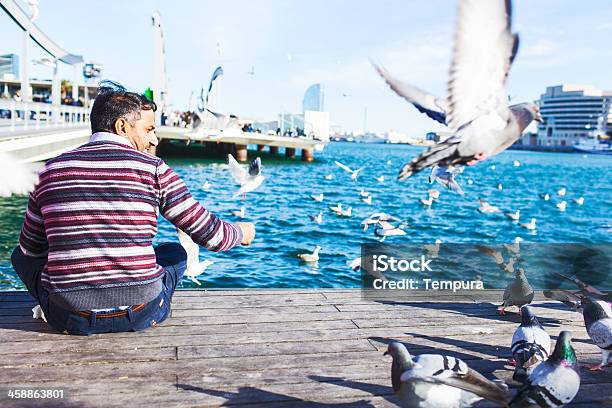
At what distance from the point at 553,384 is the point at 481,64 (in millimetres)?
1662

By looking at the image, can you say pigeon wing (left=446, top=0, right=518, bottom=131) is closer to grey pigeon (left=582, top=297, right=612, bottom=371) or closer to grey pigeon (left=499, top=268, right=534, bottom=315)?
grey pigeon (left=582, top=297, right=612, bottom=371)

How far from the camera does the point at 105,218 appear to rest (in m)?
3.17

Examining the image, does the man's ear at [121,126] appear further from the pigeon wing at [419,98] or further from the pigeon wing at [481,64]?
the pigeon wing at [481,64]

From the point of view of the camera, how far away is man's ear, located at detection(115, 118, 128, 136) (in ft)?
10.8

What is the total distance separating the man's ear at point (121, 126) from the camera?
3297 millimetres

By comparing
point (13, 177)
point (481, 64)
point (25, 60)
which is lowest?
point (13, 177)

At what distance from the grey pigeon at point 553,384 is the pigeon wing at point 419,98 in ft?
4.62

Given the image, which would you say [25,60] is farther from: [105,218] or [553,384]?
[553,384]

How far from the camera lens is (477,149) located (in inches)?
102

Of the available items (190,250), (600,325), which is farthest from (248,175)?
(600,325)

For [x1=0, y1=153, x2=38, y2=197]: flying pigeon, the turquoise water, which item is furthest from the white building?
[x1=0, y1=153, x2=38, y2=197]: flying pigeon

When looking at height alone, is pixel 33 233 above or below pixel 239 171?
below

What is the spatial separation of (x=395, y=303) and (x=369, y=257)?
7631 millimetres

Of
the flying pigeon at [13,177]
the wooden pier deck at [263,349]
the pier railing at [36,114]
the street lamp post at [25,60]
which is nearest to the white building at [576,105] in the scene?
the wooden pier deck at [263,349]
